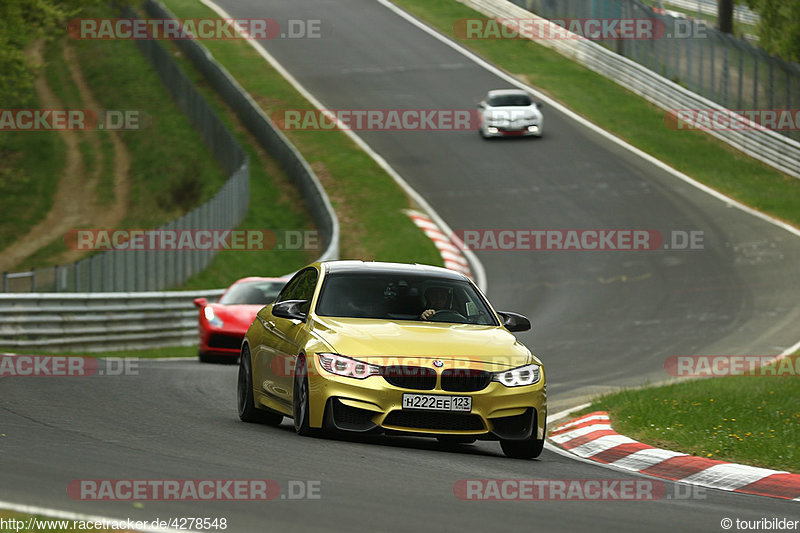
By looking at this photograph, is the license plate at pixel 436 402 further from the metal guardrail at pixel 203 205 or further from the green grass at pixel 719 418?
the metal guardrail at pixel 203 205

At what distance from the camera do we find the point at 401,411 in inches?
395

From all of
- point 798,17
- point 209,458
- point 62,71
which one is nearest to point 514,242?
point 798,17

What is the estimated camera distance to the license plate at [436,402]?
10031 millimetres

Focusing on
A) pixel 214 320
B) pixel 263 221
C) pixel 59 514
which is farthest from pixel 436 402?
pixel 263 221

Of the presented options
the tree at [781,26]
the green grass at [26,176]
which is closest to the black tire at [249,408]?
the tree at [781,26]

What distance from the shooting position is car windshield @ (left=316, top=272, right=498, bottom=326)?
1107 centimetres

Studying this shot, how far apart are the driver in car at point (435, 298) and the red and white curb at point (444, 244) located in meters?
17.5

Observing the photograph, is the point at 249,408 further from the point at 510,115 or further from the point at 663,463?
the point at 510,115

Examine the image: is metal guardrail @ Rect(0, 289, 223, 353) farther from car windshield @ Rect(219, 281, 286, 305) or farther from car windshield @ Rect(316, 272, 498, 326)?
car windshield @ Rect(316, 272, 498, 326)

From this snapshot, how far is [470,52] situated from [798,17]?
1888 centimetres

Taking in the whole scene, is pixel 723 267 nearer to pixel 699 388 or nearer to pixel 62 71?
pixel 699 388

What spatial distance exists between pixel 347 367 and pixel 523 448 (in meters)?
1.53

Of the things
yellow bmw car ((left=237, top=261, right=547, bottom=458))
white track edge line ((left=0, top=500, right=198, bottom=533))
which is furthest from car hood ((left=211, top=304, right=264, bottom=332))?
white track edge line ((left=0, top=500, right=198, bottom=533))

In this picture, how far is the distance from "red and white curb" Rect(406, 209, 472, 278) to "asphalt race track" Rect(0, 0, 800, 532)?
562 mm
